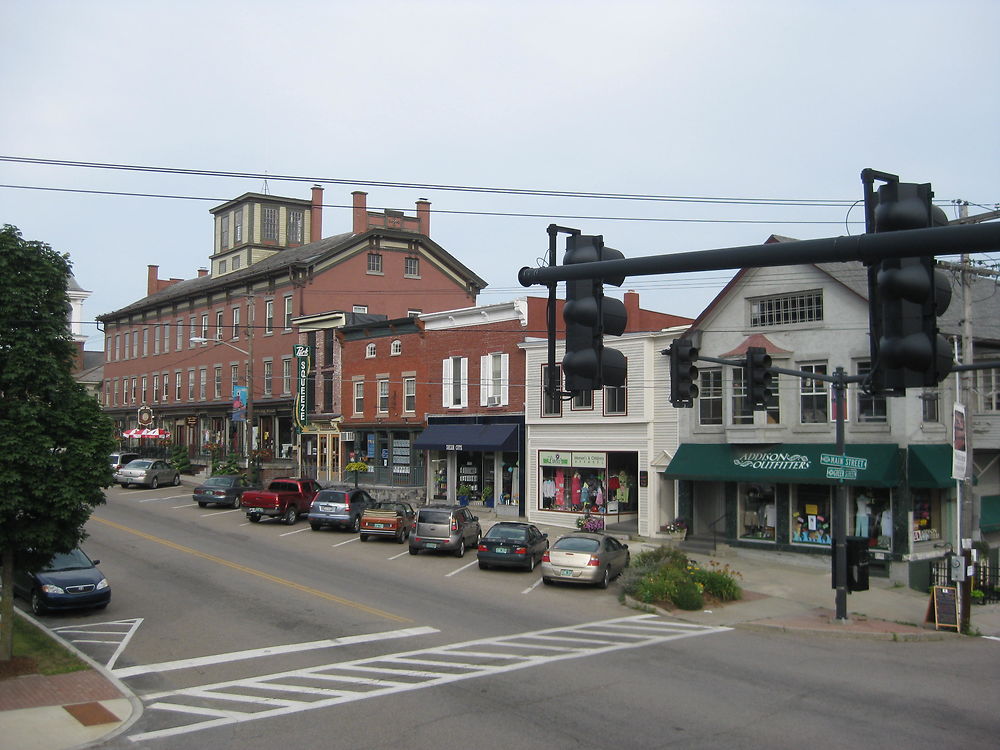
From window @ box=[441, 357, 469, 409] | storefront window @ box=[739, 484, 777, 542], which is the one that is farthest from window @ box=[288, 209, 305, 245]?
storefront window @ box=[739, 484, 777, 542]

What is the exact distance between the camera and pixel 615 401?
119 ft

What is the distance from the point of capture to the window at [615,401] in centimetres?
3578

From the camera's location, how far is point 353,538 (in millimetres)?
34656

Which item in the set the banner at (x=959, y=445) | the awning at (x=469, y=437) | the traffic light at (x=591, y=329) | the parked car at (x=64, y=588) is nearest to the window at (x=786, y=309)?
the banner at (x=959, y=445)

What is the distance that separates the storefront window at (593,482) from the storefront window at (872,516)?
951 centimetres

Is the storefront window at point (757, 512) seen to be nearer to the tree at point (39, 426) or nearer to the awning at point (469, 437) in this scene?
the awning at point (469, 437)

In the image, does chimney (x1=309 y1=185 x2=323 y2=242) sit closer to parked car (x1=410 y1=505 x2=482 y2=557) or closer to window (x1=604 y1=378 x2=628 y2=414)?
window (x1=604 y1=378 x2=628 y2=414)

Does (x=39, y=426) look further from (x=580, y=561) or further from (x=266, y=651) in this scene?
(x=580, y=561)

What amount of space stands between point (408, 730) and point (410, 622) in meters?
7.95

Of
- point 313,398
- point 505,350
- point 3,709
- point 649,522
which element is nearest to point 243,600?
point 3,709

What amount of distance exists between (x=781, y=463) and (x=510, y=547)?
30.9 feet

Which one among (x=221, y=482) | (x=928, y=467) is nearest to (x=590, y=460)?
(x=928, y=467)

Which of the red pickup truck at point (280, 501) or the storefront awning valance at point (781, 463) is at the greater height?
the storefront awning valance at point (781, 463)

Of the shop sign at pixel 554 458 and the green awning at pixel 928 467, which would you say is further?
the shop sign at pixel 554 458
